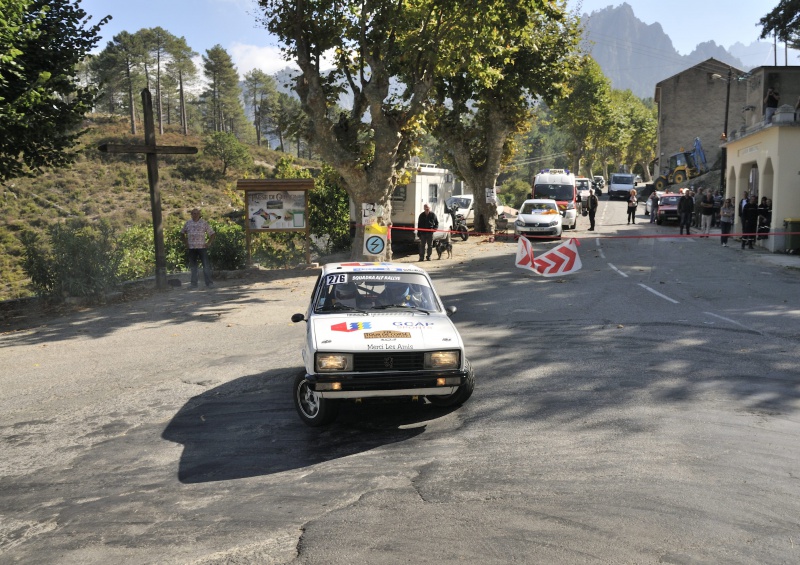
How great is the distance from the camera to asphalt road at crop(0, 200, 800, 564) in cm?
508

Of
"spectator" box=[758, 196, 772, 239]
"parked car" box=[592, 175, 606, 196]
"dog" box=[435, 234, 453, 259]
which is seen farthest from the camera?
"parked car" box=[592, 175, 606, 196]

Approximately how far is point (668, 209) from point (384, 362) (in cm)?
3512

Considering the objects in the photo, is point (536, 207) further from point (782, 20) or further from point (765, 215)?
point (782, 20)

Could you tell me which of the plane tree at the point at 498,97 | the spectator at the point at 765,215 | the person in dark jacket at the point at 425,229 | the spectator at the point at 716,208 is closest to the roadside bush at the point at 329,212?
the plane tree at the point at 498,97

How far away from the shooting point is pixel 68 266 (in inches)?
663

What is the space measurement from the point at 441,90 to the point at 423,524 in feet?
94.4

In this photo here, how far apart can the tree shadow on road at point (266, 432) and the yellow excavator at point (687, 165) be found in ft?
190

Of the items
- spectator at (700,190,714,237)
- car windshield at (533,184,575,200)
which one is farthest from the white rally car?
spectator at (700,190,714,237)

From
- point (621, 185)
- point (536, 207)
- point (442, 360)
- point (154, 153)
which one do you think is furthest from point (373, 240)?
point (621, 185)

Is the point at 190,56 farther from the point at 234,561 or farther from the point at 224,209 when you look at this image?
the point at 234,561

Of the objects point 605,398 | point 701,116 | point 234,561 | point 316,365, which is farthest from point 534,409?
point 701,116

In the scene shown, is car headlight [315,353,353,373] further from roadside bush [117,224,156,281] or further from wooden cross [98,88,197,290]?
roadside bush [117,224,156,281]

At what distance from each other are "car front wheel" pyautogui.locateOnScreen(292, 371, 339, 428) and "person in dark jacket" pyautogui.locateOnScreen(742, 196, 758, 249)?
21625mm

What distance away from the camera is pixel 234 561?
15.9ft
